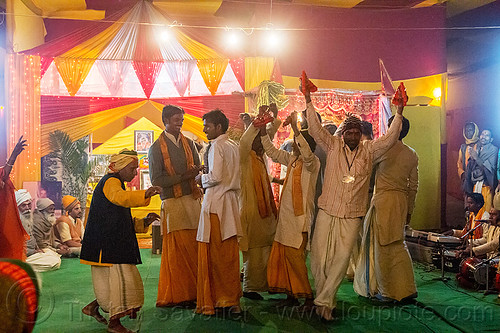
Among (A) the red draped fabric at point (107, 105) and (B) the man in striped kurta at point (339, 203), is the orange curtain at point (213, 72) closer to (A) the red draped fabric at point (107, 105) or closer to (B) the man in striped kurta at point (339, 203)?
(A) the red draped fabric at point (107, 105)

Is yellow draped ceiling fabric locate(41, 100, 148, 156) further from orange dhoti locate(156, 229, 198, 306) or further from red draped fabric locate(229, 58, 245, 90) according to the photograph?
orange dhoti locate(156, 229, 198, 306)

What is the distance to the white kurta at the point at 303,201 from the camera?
4.76 metres

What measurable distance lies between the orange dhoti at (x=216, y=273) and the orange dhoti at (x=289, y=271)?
1.26 ft

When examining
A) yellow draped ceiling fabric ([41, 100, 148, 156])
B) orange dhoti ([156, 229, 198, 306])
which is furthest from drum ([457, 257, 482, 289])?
yellow draped ceiling fabric ([41, 100, 148, 156])

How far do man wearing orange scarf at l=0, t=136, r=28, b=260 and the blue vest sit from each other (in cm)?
200

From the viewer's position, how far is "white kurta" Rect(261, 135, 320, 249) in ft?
15.6

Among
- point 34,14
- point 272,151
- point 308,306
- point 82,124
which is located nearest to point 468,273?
point 308,306

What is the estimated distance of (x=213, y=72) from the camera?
9898mm

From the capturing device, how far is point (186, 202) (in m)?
4.99

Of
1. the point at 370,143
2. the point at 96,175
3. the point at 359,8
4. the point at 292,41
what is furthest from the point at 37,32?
the point at 370,143

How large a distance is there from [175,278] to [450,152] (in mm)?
7290

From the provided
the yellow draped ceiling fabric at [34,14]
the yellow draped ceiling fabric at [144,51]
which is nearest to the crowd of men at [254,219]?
the yellow draped ceiling fabric at [144,51]

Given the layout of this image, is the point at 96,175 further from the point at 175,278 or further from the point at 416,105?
the point at 416,105

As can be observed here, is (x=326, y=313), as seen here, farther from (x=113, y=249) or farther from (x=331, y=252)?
(x=113, y=249)
